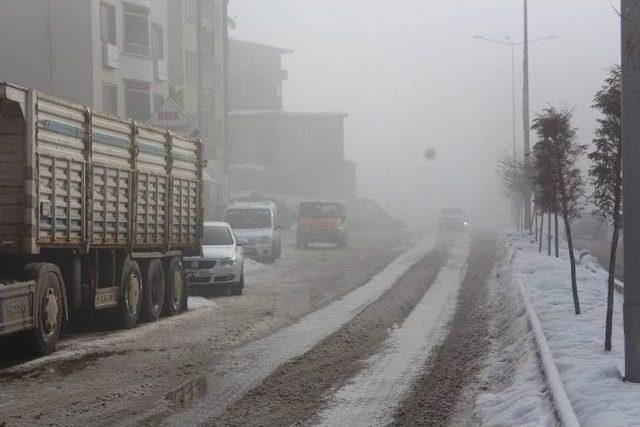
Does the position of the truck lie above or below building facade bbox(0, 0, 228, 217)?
below

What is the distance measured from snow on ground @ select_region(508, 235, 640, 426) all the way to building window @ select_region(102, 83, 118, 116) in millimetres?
24150

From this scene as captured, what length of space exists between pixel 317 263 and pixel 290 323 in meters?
18.0

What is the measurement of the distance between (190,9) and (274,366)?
49.4m

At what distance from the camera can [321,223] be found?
46.6 m

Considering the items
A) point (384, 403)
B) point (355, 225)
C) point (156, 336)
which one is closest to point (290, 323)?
point (156, 336)

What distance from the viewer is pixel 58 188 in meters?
13.6

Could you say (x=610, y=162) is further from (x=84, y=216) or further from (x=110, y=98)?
(x=110, y=98)

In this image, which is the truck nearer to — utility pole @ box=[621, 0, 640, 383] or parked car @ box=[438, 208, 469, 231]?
utility pole @ box=[621, 0, 640, 383]

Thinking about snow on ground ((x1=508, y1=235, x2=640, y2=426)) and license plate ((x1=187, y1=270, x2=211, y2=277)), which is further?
license plate ((x1=187, y1=270, x2=211, y2=277))

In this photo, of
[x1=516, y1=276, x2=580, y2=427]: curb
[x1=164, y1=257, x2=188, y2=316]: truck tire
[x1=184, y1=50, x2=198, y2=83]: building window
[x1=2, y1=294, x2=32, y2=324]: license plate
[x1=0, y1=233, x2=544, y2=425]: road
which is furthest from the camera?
[x1=184, y1=50, x2=198, y2=83]: building window

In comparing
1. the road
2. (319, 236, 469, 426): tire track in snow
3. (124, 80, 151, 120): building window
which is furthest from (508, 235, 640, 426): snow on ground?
(124, 80, 151, 120): building window

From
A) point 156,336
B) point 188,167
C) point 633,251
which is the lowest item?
point 156,336

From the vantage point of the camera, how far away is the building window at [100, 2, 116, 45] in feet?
142

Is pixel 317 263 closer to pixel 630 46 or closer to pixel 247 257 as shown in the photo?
pixel 247 257
